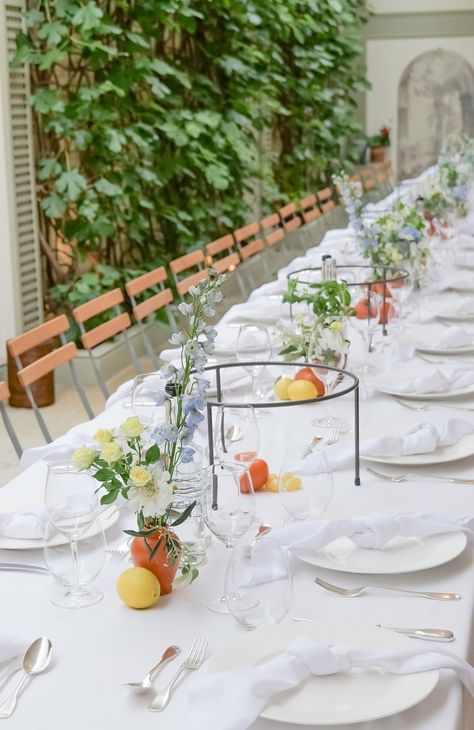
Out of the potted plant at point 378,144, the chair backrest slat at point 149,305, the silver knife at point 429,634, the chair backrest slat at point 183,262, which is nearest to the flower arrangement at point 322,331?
the chair backrest slat at point 149,305

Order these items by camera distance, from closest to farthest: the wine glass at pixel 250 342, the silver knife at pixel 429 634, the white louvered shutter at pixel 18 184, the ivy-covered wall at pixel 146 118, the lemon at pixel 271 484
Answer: the silver knife at pixel 429 634
the lemon at pixel 271 484
the wine glass at pixel 250 342
the white louvered shutter at pixel 18 184
the ivy-covered wall at pixel 146 118

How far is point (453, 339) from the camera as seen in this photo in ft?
11.8

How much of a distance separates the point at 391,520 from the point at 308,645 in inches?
21.0

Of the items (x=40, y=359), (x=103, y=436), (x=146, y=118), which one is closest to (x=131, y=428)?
(x=103, y=436)

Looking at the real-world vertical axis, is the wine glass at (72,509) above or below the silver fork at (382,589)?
above

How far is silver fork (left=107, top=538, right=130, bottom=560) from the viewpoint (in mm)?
2072

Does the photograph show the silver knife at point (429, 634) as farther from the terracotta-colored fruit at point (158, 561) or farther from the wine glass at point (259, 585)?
the terracotta-colored fruit at point (158, 561)

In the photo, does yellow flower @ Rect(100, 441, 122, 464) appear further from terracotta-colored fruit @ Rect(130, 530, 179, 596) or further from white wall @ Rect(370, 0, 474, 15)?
white wall @ Rect(370, 0, 474, 15)

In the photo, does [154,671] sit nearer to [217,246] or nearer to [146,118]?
[217,246]

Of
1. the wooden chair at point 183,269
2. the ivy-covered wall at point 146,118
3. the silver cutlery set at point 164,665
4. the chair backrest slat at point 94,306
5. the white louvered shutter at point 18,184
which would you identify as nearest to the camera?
the silver cutlery set at point 164,665

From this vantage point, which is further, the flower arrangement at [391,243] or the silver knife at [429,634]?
the flower arrangement at [391,243]

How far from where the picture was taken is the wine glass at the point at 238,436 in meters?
2.24

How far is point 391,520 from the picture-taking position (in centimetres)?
206

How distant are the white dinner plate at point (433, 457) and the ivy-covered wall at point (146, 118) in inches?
160
